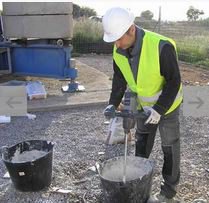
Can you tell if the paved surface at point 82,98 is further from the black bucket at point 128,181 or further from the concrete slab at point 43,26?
the black bucket at point 128,181

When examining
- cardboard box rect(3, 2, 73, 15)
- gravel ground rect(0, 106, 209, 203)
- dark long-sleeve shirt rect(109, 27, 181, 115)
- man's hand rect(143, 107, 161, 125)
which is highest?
cardboard box rect(3, 2, 73, 15)

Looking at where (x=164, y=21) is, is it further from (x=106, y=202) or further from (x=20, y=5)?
(x=106, y=202)

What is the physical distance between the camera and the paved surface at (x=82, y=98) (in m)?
6.80

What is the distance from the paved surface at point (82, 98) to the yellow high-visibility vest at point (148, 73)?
140 inches

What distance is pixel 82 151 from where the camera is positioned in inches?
190

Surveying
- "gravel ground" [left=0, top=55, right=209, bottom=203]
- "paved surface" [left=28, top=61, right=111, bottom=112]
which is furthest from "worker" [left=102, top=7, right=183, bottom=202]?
"paved surface" [left=28, top=61, right=111, bottom=112]

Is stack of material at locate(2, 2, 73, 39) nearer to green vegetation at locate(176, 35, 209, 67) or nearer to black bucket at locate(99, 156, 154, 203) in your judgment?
black bucket at locate(99, 156, 154, 203)

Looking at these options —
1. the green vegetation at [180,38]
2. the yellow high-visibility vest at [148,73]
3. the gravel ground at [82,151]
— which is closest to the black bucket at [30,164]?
the gravel ground at [82,151]

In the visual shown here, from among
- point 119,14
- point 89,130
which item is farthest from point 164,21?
point 119,14

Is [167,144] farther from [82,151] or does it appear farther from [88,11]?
[88,11]

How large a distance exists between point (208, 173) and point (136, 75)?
66.5 inches

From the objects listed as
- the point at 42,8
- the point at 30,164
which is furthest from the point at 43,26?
the point at 30,164

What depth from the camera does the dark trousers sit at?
3.35 m

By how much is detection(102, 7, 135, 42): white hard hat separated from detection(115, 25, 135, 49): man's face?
0.04m
